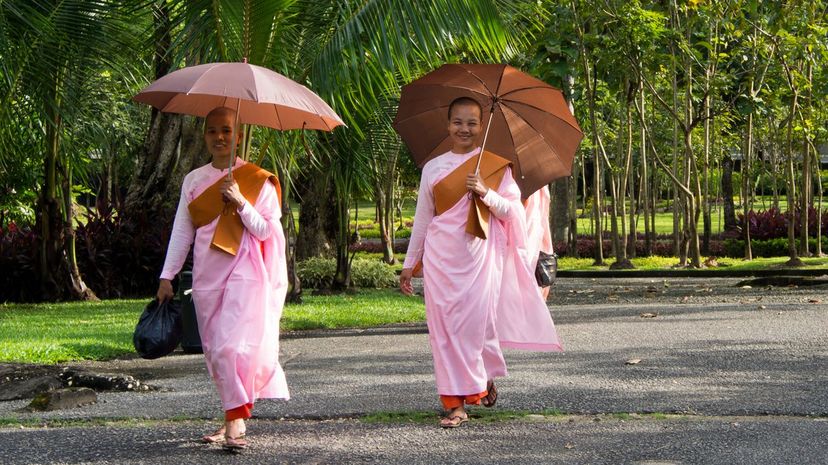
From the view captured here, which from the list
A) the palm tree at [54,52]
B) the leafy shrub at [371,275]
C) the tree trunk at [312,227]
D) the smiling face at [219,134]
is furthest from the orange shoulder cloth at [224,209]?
the tree trunk at [312,227]

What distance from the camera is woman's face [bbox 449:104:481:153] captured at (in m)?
7.25

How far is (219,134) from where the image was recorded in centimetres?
654

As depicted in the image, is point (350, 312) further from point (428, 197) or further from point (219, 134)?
point (219, 134)

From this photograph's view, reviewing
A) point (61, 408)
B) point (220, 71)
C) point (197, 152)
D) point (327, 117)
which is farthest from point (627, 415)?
point (197, 152)

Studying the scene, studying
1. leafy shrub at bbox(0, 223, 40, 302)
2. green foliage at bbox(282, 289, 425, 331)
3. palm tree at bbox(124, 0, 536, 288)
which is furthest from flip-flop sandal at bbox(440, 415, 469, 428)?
leafy shrub at bbox(0, 223, 40, 302)

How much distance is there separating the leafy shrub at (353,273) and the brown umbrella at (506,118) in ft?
41.1

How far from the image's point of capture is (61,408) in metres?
7.69

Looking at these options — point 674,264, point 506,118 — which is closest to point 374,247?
point 674,264

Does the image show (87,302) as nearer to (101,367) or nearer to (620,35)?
(101,367)

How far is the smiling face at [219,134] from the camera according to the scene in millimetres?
6531

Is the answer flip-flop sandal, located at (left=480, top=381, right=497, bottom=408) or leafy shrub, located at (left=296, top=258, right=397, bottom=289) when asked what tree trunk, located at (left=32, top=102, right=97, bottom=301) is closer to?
leafy shrub, located at (left=296, top=258, right=397, bottom=289)

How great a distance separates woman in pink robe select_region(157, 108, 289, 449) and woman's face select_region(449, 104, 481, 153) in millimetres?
1241

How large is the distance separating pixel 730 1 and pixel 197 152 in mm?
9641

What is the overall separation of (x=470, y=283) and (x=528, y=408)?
2.89 ft
